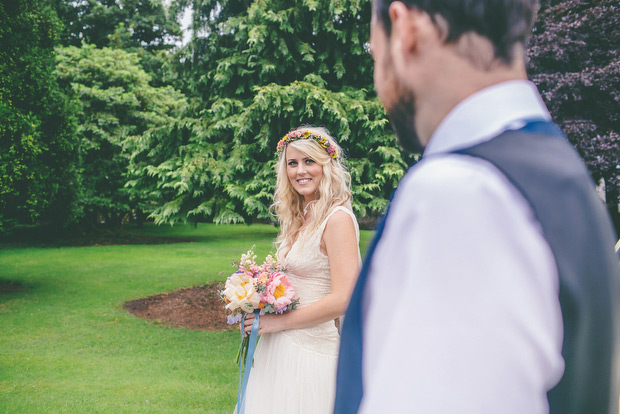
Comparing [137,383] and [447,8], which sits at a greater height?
[447,8]

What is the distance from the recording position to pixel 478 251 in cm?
55

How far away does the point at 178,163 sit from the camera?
29.1 feet

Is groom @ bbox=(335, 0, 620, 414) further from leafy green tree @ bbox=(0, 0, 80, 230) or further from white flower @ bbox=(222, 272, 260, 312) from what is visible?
leafy green tree @ bbox=(0, 0, 80, 230)

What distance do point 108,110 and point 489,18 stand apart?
77.4 ft

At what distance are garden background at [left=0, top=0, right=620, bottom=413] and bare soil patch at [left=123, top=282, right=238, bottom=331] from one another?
46cm

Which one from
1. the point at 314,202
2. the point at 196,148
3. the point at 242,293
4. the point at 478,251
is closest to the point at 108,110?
the point at 196,148

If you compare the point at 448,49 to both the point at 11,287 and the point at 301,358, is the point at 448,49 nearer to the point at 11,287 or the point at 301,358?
the point at 301,358

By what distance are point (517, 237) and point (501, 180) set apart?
2.8 inches

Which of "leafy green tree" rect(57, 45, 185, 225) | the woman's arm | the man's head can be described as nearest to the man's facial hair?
the man's head

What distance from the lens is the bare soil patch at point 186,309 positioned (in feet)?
31.8

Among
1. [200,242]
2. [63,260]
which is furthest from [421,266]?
[200,242]

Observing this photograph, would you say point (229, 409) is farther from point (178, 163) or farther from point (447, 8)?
point (447, 8)

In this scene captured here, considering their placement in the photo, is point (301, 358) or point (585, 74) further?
point (585, 74)

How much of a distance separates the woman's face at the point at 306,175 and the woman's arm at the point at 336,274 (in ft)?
1.23
